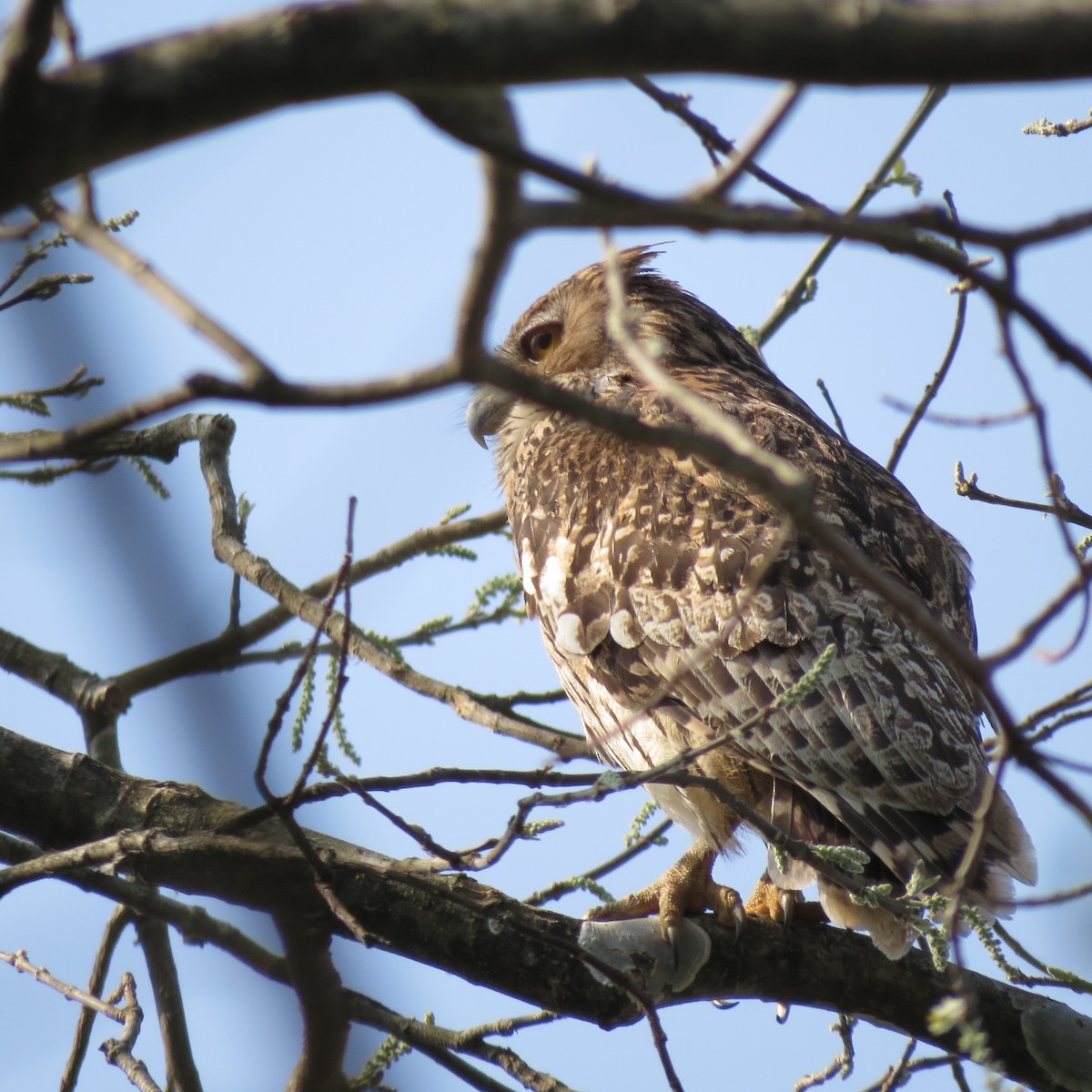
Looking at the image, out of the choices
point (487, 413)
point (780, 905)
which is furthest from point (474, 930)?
point (487, 413)

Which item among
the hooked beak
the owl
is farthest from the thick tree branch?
the hooked beak

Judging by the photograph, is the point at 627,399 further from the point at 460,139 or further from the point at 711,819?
the point at 460,139

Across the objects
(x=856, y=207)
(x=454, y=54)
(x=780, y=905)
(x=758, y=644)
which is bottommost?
(x=454, y=54)

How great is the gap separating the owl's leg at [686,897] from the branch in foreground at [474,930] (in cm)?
7

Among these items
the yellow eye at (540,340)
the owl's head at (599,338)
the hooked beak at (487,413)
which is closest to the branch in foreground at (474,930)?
the owl's head at (599,338)

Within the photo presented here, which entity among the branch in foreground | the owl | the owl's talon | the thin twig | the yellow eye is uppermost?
the yellow eye

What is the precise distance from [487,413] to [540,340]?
1.87 feet

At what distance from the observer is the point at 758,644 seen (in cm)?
376

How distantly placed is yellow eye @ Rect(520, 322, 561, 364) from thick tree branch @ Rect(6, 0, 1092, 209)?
14.6 ft

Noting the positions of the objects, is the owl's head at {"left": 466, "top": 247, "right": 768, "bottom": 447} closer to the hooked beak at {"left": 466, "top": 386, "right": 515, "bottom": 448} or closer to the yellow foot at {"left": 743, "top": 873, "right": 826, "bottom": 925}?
the hooked beak at {"left": 466, "top": 386, "right": 515, "bottom": 448}

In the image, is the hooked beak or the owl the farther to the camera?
the hooked beak

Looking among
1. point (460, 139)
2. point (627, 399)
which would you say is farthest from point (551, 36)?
point (627, 399)

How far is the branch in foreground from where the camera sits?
8.11 feet

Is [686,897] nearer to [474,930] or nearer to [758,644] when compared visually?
[758,644]
